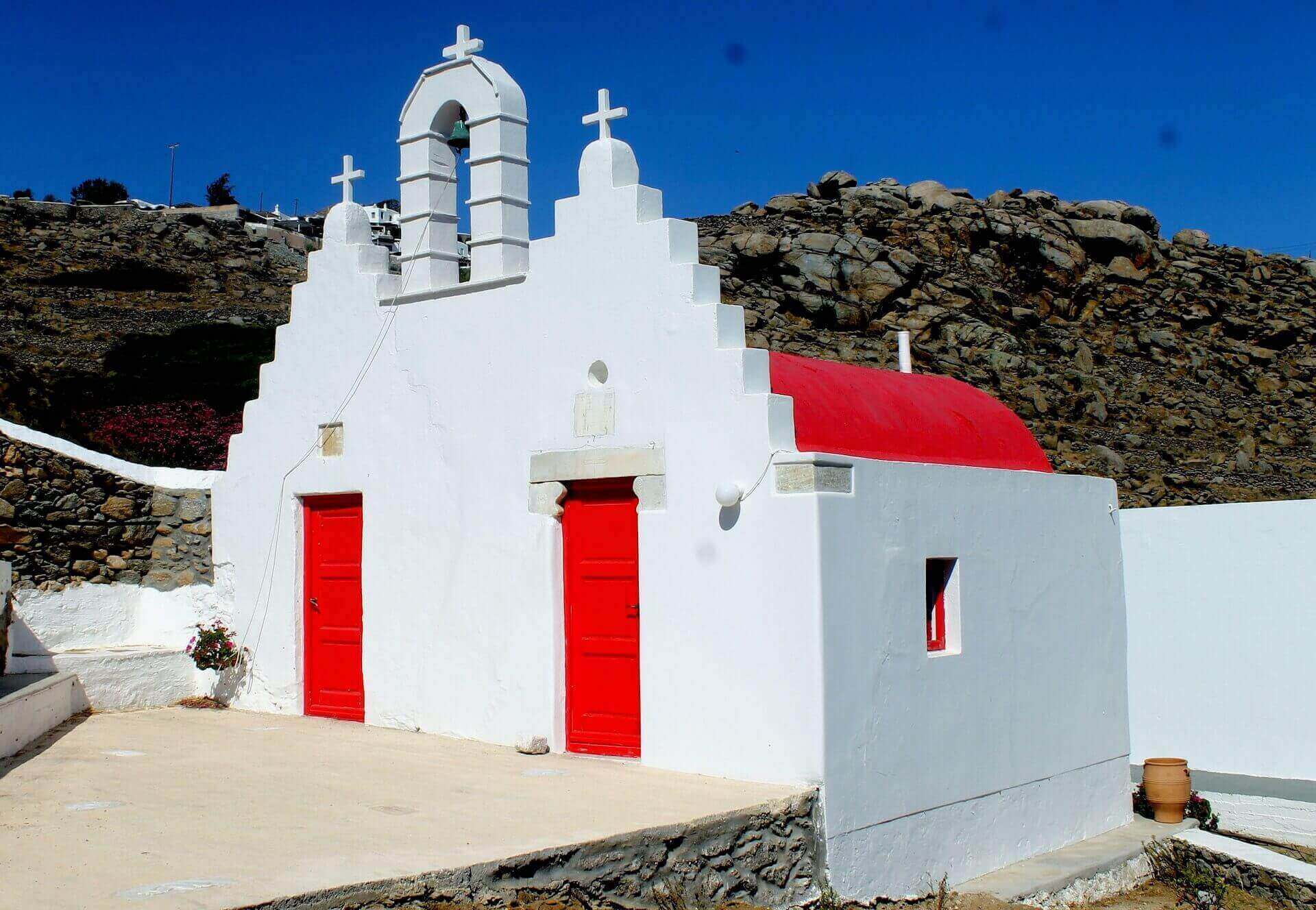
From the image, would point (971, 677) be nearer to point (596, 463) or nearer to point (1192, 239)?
point (596, 463)

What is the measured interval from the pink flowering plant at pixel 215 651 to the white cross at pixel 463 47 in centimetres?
497

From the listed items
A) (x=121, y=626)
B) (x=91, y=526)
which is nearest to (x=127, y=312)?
(x=91, y=526)

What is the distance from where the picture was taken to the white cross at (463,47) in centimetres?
944

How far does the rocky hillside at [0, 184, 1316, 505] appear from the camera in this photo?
28.9m

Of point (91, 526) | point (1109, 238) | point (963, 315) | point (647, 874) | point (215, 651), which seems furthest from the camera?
point (1109, 238)

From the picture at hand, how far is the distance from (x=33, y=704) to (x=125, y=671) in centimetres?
161

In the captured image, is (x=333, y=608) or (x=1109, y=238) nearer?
(x=333, y=608)

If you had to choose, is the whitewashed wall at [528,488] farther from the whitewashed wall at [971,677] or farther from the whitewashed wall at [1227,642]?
the whitewashed wall at [1227,642]

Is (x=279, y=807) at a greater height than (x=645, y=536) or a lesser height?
lesser

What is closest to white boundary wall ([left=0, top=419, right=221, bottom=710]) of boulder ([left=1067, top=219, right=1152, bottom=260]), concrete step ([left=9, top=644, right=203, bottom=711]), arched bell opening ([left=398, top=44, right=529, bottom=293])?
concrete step ([left=9, top=644, right=203, bottom=711])

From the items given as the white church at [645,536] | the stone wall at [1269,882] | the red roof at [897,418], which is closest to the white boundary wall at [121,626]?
the white church at [645,536]

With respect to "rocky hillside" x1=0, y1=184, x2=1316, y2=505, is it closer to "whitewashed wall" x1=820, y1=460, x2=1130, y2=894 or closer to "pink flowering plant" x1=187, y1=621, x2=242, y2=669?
"pink flowering plant" x1=187, y1=621, x2=242, y2=669

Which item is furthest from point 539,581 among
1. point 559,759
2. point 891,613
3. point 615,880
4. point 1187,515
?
point 1187,515

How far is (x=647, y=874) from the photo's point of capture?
19.6 ft
